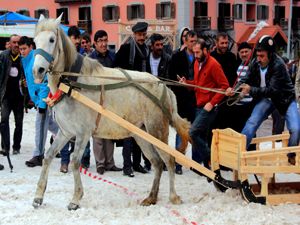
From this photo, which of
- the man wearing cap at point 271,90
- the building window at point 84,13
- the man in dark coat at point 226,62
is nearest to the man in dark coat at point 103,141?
the man in dark coat at point 226,62

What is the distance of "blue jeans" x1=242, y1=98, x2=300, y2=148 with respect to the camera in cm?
690

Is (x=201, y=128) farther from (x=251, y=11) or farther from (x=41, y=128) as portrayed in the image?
(x=251, y=11)

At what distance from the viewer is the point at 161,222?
604 centimetres

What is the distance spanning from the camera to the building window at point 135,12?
4391 cm

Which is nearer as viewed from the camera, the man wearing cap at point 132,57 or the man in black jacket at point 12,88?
the man wearing cap at point 132,57

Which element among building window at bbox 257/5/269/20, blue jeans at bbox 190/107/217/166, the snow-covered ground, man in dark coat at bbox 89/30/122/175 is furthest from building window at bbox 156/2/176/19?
blue jeans at bbox 190/107/217/166

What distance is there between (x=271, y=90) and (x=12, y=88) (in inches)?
203

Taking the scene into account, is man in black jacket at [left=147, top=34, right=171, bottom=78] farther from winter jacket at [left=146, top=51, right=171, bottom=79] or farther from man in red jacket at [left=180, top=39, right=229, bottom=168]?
man in red jacket at [left=180, top=39, right=229, bottom=168]

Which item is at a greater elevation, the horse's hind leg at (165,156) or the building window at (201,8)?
the building window at (201,8)

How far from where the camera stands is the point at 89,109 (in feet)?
21.9

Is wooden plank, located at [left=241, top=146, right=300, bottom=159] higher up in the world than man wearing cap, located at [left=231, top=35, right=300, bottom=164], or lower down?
lower down

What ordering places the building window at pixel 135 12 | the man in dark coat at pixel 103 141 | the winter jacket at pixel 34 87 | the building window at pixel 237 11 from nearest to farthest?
the man in dark coat at pixel 103 141, the winter jacket at pixel 34 87, the building window at pixel 135 12, the building window at pixel 237 11

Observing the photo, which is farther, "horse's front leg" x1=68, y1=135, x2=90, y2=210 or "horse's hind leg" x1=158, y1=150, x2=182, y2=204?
"horse's hind leg" x1=158, y1=150, x2=182, y2=204

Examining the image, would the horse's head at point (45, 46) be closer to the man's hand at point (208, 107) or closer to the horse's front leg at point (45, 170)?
the horse's front leg at point (45, 170)
